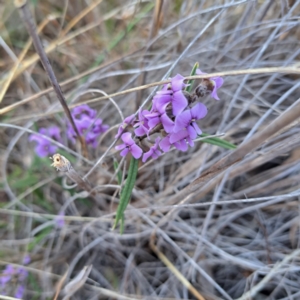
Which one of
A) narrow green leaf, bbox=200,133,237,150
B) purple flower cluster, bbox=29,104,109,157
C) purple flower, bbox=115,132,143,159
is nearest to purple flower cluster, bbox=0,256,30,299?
purple flower cluster, bbox=29,104,109,157

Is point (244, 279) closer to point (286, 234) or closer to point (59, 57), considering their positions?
point (286, 234)

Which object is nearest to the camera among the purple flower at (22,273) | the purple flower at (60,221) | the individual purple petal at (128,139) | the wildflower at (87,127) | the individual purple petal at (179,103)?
the individual purple petal at (179,103)

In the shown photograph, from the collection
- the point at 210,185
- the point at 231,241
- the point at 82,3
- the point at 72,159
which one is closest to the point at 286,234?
the point at 231,241

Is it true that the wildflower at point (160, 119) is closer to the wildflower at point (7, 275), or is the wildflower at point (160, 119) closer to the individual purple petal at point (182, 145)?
the individual purple petal at point (182, 145)

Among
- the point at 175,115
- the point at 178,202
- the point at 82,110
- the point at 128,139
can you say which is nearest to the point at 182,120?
the point at 175,115

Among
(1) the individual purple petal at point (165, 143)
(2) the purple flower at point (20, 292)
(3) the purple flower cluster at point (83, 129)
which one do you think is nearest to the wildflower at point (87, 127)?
(3) the purple flower cluster at point (83, 129)

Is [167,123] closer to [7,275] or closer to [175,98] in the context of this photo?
[175,98]
